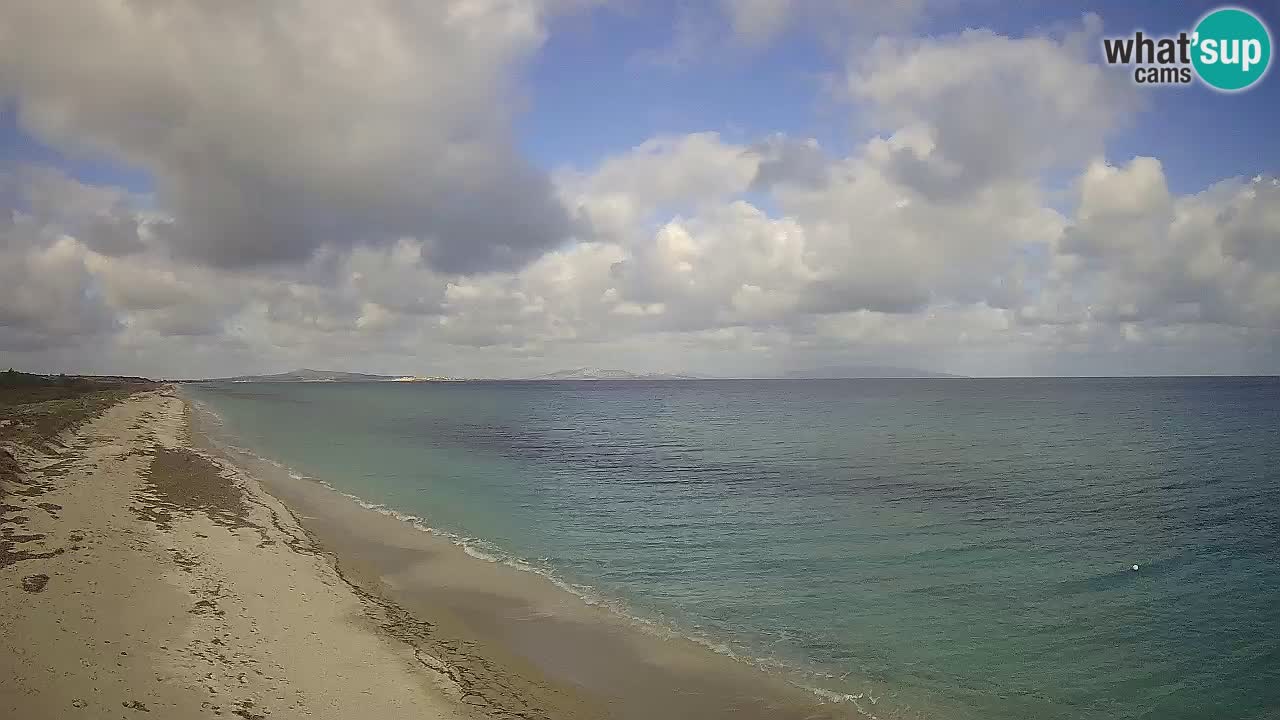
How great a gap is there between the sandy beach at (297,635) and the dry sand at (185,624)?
5 centimetres

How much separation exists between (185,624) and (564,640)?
27.0ft

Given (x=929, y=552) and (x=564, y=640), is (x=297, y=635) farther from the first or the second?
(x=929, y=552)

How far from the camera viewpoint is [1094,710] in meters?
13.0

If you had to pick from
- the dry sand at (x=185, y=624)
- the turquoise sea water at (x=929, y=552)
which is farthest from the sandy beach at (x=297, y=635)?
the turquoise sea water at (x=929, y=552)

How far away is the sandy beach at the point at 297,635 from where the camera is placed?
1141cm

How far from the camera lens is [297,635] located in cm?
1425

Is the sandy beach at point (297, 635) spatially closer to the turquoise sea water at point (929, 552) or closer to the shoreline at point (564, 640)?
the shoreline at point (564, 640)

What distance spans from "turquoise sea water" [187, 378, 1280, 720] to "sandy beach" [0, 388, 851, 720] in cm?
231

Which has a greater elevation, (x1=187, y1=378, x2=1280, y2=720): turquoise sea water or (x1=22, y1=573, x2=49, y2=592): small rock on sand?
(x1=22, y1=573, x2=49, y2=592): small rock on sand

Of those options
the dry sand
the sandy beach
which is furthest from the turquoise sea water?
the dry sand

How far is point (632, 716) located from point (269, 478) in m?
35.0

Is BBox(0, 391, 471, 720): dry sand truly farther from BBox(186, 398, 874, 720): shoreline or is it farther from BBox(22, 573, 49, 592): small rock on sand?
BBox(186, 398, 874, 720): shoreline

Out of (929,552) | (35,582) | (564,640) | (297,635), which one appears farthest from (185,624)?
(929,552)

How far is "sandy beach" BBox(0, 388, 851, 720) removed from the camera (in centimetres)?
1141
